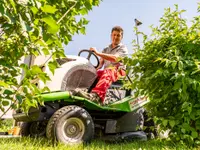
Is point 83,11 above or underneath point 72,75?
underneath

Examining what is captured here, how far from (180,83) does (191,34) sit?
688 mm

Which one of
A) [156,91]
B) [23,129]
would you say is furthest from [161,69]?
[23,129]

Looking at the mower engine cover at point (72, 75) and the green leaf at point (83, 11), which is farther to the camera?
the mower engine cover at point (72, 75)

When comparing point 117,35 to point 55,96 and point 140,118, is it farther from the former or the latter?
point 55,96

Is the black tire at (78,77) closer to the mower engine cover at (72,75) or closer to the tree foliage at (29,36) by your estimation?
the mower engine cover at (72,75)

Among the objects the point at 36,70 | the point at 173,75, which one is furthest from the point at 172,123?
the point at 36,70

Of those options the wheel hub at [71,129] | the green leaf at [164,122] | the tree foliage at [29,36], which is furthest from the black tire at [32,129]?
the tree foliage at [29,36]

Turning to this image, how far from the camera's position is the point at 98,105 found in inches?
164

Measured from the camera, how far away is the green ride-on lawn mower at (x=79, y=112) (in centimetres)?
387

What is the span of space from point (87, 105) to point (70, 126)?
0.39 m

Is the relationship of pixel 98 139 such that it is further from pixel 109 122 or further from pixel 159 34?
pixel 159 34

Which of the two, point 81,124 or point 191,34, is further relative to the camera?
point 81,124

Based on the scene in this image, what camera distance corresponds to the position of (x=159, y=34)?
3803 millimetres

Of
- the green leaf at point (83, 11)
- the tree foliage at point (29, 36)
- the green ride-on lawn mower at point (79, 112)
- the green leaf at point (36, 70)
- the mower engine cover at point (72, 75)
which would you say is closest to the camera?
the tree foliage at point (29, 36)
